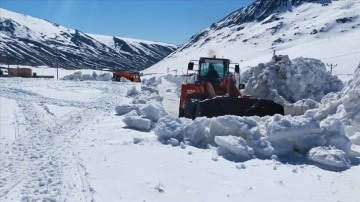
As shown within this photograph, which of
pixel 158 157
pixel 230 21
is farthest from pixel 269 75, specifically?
pixel 230 21

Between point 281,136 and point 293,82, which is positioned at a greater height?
→ point 293,82

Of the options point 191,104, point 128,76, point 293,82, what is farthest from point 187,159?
point 128,76

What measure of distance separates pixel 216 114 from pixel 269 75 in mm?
6572

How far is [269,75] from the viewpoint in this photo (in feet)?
55.1

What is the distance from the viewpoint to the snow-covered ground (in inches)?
214

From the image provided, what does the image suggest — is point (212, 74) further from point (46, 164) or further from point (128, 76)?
point (128, 76)

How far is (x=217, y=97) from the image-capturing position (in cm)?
1103

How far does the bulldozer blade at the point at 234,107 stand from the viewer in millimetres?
10875

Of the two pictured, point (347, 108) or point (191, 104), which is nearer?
point (347, 108)

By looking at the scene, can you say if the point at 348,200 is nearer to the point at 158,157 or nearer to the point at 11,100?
the point at 158,157

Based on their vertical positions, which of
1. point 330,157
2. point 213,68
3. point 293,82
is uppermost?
point 213,68

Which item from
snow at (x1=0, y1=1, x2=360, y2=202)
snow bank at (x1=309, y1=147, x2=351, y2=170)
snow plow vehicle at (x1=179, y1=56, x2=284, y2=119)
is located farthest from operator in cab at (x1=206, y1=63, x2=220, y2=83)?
snow bank at (x1=309, y1=147, x2=351, y2=170)

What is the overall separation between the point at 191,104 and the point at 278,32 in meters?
135

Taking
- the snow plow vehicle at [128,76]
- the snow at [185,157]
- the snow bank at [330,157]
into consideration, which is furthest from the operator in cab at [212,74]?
the snow plow vehicle at [128,76]
